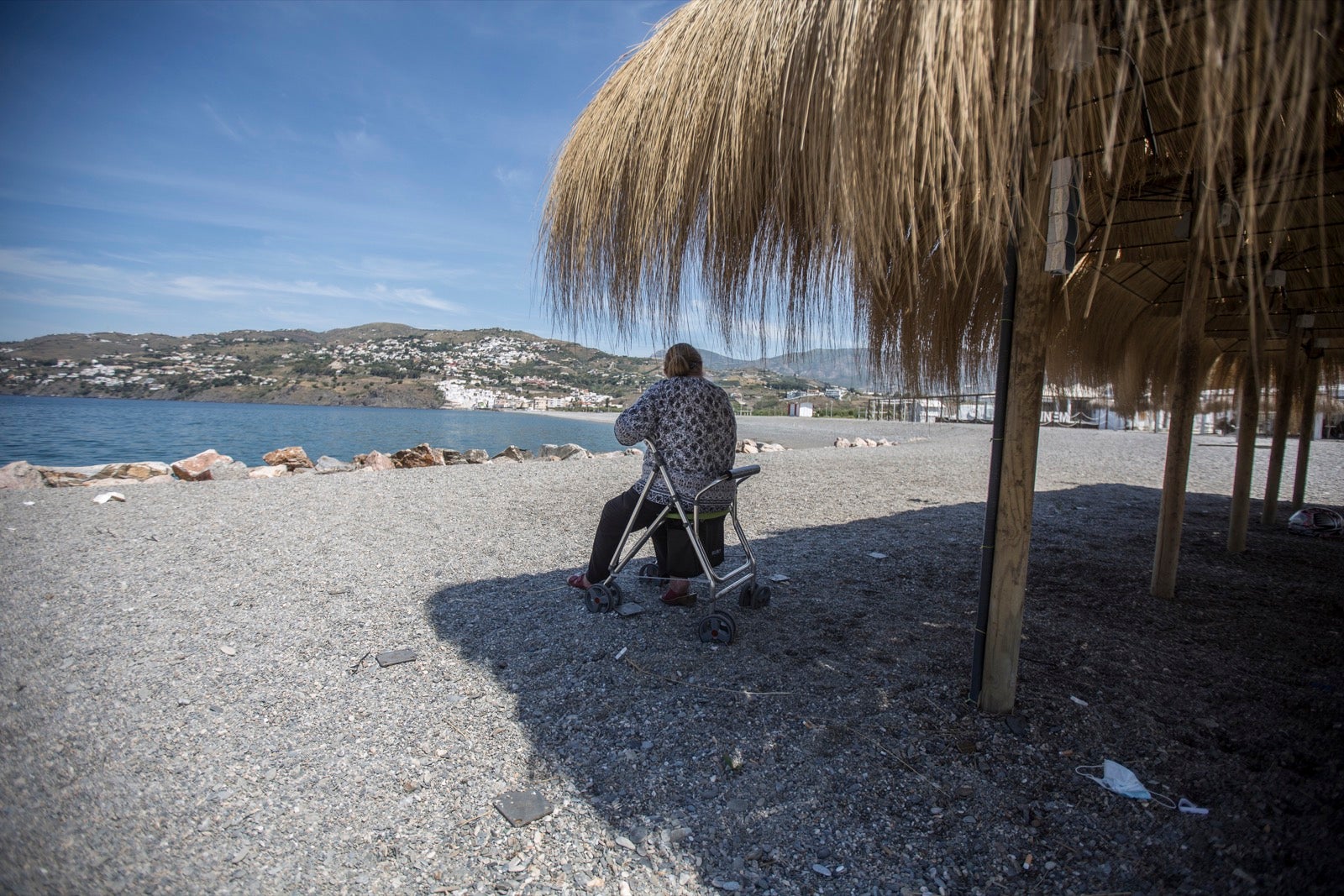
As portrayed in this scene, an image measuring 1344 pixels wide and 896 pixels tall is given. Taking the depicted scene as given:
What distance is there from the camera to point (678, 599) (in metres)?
3.75

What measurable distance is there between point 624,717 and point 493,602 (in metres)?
1.68

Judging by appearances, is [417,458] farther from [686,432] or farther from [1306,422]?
[1306,422]

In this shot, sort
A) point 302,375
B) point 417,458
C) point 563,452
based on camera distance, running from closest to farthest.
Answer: point 417,458 < point 563,452 < point 302,375

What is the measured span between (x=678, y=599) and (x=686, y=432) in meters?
1.07

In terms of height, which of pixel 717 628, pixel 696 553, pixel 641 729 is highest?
pixel 696 553

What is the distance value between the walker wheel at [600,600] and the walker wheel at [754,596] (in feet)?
2.49

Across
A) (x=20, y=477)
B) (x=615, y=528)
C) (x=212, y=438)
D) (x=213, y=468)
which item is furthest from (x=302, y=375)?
(x=615, y=528)

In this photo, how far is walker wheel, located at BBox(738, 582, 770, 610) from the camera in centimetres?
372

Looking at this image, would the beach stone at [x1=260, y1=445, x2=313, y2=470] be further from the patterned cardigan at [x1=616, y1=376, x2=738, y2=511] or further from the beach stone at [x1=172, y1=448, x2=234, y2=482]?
the patterned cardigan at [x1=616, y1=376, x2=738, y2=511]

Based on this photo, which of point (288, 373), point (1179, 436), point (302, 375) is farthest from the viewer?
point (288, 373)

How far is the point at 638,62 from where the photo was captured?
2.46 meters

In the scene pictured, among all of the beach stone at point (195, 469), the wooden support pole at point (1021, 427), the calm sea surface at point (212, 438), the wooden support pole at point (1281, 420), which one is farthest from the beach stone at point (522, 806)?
the calm sea surface at point (212, 438)

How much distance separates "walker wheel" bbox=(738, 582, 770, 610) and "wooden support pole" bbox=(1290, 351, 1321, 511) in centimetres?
701

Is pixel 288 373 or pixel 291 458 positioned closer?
pixel 291 458
